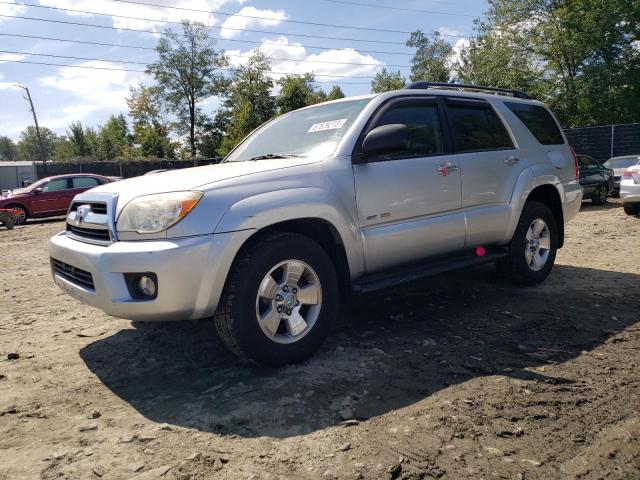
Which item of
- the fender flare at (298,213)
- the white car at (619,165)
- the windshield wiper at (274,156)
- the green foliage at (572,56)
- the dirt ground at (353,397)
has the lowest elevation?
the white car at (619,165)

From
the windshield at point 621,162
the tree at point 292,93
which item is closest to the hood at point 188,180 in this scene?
the windshield at point 621,162

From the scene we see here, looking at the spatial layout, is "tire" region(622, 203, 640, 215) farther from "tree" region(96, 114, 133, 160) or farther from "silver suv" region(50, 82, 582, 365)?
"tree" region(96, 114, 133, 160)

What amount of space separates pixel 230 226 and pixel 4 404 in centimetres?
169

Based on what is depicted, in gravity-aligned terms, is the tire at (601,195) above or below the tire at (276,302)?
below

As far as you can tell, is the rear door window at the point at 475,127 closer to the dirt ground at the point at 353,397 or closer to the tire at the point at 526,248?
the tire at the point at 526,248

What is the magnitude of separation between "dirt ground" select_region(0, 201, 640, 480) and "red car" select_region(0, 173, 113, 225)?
12.6m

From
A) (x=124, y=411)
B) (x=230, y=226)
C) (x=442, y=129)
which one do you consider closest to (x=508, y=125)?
(x=442, y=129)

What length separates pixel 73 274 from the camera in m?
3.41

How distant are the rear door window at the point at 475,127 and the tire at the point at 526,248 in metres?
0.76

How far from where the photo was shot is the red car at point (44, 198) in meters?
15.8

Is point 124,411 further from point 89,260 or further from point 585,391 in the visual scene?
point 585,391

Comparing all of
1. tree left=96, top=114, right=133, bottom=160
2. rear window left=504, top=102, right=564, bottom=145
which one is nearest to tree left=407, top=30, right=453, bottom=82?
tree left=96, top=114, right=133, bottom=160

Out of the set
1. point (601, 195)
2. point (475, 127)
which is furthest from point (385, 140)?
point (601, 195)

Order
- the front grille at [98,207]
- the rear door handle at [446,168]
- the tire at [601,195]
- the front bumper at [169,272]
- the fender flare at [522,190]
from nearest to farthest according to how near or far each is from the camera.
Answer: the front bumper at [169,272] → the front grille at [98,207] → the rear door handle at [446,168] → the fender flare at [522,190] → the tire at [601,195]
